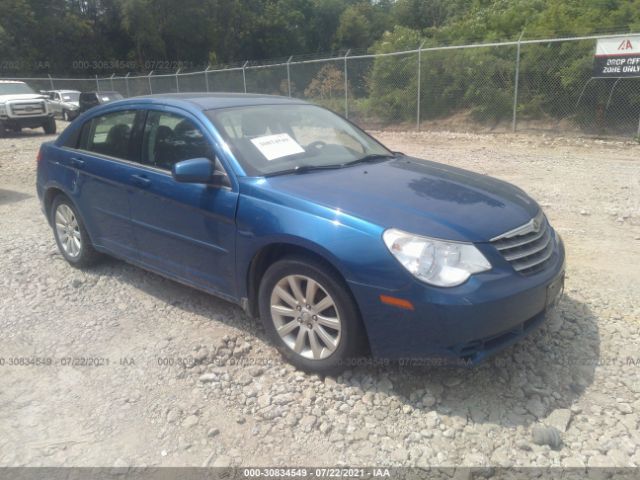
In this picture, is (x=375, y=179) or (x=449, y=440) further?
(x=375, y=179)

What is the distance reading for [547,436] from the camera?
2.70 meters

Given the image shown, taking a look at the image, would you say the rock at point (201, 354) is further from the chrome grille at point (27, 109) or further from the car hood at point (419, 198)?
the chrome grille at point (27, 109)

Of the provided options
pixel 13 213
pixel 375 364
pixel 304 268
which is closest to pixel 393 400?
pixel 375 364

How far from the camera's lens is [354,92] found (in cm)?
1717

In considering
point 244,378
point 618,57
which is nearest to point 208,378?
point 244,378

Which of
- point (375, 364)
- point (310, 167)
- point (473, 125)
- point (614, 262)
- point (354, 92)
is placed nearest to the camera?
point (375, 364)

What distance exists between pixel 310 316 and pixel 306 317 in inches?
1.4

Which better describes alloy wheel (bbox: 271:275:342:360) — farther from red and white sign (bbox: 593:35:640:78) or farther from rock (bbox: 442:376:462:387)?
red and white sign (bbox: 593:35:640:78)

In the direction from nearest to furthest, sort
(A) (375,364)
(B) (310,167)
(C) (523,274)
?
1. (C) (523,274)
2. (A) (375,364)
3. (B) (310,167)

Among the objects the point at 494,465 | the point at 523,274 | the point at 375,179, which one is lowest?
the point at 494,465

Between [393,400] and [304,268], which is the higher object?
[304,268]

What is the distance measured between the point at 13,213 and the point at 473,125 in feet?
36.6

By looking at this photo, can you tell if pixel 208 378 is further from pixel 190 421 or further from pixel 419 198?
pixel 419 198

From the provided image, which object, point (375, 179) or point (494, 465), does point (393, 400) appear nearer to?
point (494, 465)
